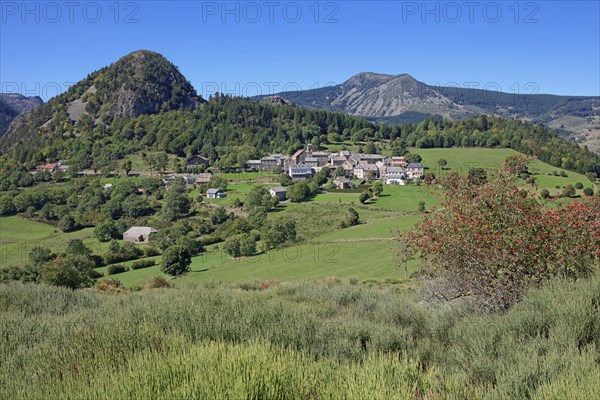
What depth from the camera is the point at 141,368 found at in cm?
414

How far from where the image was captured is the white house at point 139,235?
67.8 metres

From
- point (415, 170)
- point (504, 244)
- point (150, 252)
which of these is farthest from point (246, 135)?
point (504, 244)

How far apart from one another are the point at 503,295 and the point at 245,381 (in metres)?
7.12

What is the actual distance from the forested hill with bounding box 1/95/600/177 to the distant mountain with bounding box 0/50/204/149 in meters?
6.86

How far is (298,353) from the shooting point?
494 cm

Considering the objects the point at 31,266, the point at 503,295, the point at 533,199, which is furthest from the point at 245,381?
the point at 31,266

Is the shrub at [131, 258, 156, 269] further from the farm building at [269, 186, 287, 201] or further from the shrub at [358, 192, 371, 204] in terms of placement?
the shrub at [358, 192, 371, 204]

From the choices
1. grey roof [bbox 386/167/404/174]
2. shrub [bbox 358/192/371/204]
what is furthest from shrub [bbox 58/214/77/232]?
grey roof [bbox 386/167/404/174]

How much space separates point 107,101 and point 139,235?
12794cm

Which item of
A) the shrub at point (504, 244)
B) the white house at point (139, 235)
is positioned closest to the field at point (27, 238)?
the white house at point (139, 235)

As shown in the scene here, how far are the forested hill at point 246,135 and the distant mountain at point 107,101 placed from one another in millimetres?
6856

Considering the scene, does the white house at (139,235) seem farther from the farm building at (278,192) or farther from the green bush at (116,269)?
the farm building at (278,192)

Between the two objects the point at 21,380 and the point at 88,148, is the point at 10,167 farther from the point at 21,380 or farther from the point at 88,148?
the point at 21,380

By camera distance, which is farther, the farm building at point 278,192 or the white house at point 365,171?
the white house at point 365,171
